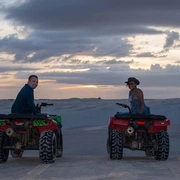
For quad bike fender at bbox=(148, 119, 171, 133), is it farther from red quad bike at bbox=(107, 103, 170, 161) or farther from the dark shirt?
the dark shirt

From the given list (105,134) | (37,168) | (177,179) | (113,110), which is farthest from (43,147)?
(113,110)

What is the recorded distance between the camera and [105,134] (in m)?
25.5

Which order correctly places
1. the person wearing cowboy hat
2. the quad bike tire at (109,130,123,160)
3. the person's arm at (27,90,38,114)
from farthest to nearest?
1. the person wearing cowboy hat
2. the quad bike tire at (109,130,123,160)
3. the person's arm at (27,90,38,114)

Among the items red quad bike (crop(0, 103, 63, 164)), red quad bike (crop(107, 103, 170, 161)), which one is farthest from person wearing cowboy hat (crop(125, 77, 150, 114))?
red quad bike (crop(0, 103, 63, 164))

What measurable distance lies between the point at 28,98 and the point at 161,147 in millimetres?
3231

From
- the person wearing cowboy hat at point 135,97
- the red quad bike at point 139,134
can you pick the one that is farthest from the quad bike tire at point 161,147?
the person wearing cowboy hat at point 135,97

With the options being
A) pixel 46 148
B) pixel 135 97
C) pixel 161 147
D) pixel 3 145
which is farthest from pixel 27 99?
pixel 161 147

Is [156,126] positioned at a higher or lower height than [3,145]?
higher

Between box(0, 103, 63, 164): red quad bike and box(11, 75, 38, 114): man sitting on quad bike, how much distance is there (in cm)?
40

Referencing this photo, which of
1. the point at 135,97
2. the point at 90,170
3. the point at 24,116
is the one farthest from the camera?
the point at 135,97

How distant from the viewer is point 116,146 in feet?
43.2

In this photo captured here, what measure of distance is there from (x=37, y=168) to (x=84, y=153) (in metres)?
7.93

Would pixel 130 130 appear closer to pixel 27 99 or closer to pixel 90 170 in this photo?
pixel 27 99

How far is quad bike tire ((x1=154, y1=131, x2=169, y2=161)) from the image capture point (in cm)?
1316
